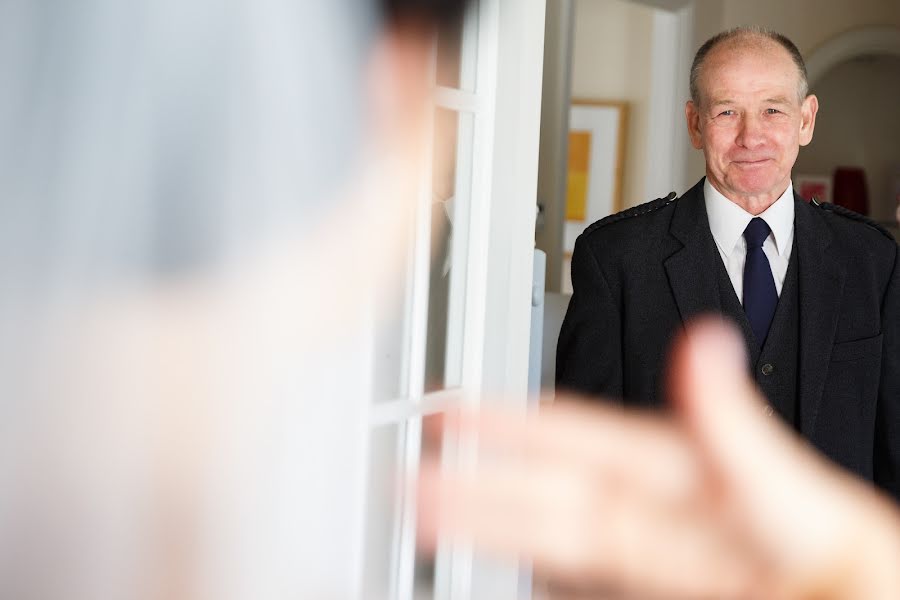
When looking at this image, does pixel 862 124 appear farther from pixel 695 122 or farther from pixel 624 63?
pixel 695 122

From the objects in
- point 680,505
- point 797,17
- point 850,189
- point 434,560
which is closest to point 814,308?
point 434,560

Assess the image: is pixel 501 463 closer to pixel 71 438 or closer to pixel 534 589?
pixel 71 438

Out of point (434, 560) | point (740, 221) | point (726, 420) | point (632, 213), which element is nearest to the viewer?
point (726, 420)

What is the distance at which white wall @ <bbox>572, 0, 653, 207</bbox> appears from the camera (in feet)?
15.9

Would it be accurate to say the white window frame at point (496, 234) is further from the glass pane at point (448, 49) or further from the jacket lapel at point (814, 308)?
the glass pane at point (448, 49)

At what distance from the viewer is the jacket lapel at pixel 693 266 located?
1551mm

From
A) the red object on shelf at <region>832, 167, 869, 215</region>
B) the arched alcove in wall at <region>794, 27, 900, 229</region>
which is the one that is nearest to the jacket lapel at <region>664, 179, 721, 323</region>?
the red object on shelf at <region>832, 167, 869, 215</region>

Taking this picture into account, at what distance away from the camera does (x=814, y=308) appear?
1.54 m

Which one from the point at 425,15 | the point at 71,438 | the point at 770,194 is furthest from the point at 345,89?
the point at 770,194

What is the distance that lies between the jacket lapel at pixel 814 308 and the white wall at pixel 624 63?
3.11 metres

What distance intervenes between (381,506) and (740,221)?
44.3 inches

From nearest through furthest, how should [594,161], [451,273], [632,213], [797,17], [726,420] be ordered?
[726,420], [451,273], [632,213], [797,17], [594,161]

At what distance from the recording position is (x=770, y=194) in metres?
1.59

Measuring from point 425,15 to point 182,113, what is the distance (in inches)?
3.6
